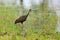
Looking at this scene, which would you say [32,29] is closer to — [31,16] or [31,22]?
[31,22]

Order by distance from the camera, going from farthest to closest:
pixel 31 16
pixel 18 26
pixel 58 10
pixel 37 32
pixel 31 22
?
pixel 58 10, pixel 31 16, pixel 31 22, pixel 18 26, pixel 37 32

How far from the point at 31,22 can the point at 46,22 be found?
0.56 metres

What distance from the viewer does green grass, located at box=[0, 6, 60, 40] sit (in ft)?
24.0

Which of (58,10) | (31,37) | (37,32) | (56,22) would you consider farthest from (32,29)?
(58,10)

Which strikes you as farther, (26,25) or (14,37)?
(26,25)

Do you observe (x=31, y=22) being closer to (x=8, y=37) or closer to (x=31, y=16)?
(x=31, y=16)

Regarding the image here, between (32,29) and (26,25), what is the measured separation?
17.9 inches

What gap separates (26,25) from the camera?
27.7 feet

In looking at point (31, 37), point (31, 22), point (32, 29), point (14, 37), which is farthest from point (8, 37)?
point (31, 22)

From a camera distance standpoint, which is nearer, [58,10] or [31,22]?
[31,22]

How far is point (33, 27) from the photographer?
8352mm


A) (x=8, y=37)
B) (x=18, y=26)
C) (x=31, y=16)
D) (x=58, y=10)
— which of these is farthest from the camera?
(x=58, y=10)

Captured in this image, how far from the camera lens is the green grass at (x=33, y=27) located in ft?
24.0

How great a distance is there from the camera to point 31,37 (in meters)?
7.17
